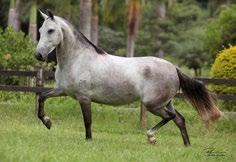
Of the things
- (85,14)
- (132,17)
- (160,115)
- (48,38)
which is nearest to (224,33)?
(85,14)

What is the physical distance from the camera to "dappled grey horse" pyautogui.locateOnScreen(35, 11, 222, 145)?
38.8 feet

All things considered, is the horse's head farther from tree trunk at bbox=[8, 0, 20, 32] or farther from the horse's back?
tree trunk at bbox=[8, 0, 20, 32]

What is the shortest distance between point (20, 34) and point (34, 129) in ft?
32.3

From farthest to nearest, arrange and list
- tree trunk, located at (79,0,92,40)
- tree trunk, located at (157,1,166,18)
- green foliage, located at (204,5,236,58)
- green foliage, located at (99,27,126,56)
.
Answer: green foliage, located at (99,27,126,56) < tree trunk, located at (157,1,166,18) < green foliage, located at (204,5,236,58) < tree trunk, located at (79,0,92,40)

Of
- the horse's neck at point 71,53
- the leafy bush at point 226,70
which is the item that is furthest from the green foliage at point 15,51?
the horse's neck at point 71,53

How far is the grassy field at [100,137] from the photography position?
949 centimetres

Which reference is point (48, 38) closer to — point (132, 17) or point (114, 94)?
point (114, 94)

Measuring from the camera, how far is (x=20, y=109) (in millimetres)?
17906

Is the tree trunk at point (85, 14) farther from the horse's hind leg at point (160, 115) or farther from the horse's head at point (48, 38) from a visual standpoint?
the horse's head at point (48, 38)

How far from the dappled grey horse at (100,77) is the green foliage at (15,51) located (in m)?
9.80

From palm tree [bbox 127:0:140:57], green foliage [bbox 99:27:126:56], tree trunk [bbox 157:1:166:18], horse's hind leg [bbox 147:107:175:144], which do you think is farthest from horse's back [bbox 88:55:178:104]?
green foliage [bbox 99:27:126:56]

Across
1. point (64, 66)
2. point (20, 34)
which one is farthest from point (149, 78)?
point (20, 34)

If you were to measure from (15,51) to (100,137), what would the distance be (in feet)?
32.9

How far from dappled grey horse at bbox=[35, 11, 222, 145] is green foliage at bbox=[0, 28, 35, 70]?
32.2ft
